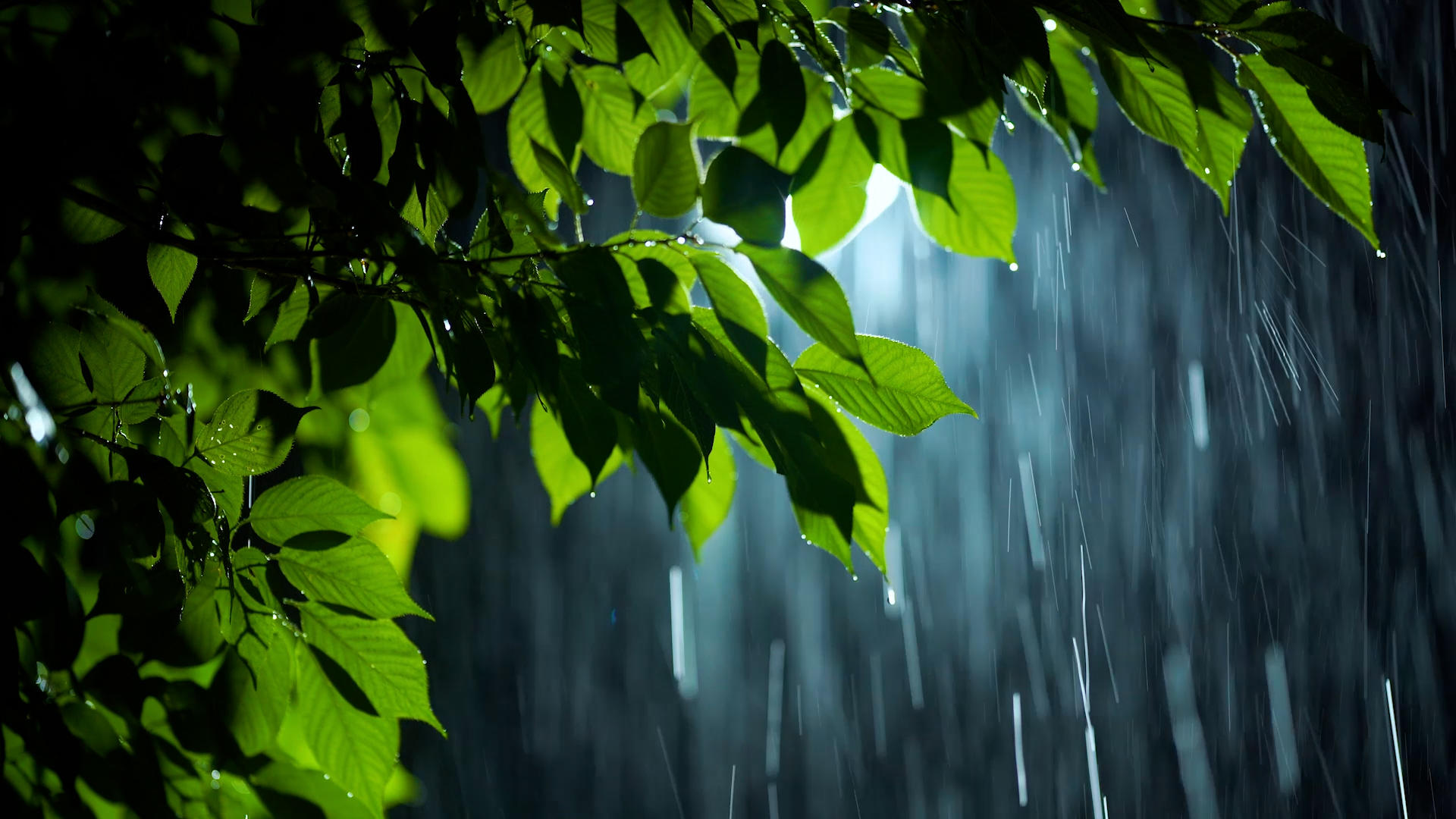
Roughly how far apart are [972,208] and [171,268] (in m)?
0.31

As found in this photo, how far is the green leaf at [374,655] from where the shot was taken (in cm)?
37

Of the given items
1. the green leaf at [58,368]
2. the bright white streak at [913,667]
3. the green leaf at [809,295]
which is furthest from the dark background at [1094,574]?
the green leaf at [809,295]

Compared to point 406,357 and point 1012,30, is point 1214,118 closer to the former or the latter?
point 1012,30

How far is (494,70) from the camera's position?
426 mm

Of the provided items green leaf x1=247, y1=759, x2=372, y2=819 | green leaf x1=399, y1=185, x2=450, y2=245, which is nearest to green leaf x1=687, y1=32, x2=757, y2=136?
green leaf x1=399, y1=185, x2=450, y2=245

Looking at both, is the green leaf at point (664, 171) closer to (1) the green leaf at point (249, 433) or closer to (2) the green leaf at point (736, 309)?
(2) the green leaf at point (736, 309)

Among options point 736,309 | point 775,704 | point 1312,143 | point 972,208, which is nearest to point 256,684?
point 736,309

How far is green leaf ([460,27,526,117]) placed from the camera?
40 centimetres

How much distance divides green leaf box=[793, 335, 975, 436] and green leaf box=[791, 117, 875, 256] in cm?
6

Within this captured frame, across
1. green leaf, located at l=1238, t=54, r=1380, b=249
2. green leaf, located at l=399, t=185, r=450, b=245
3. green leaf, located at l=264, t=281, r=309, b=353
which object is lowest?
green leaf, located at l=264, t=281, r=309, b=353

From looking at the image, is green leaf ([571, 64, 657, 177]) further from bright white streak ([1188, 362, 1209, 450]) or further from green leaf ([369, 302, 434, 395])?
bright white streak ([1188, 362, 1209, 450])

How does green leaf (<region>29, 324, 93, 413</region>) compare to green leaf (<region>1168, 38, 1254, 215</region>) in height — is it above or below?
below

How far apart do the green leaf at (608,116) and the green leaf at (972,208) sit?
6.3 inches

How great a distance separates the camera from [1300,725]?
5887 millimetres
